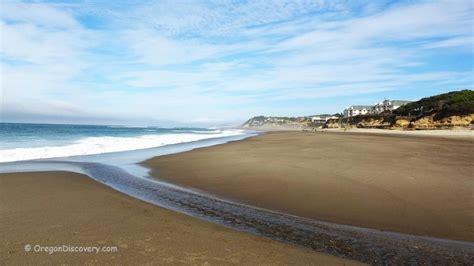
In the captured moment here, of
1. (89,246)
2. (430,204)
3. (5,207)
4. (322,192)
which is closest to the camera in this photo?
(89,246)

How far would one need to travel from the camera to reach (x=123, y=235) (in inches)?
201

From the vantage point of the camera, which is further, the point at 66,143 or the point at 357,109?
the point at 357,109

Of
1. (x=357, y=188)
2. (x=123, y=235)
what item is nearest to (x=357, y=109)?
(x=357, y=188)

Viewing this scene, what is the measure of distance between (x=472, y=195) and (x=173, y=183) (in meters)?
8.53

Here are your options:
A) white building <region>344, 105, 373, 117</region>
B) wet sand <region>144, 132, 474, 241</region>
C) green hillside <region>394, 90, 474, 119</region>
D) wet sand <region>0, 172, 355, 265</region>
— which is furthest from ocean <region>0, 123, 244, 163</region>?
white building <region>344, 105, 373, 117</region>

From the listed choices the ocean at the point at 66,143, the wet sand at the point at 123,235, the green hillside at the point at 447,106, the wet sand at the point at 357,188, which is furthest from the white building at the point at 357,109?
the wet sand at the point at 123,235

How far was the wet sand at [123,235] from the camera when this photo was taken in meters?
4.28

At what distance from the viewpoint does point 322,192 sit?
8.60 meters

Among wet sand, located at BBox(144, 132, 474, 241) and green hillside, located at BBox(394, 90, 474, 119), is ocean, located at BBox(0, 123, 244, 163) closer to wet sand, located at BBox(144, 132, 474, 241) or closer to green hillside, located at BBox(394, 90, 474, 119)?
wet sand, located at BBox(144, 132, 474, 241)

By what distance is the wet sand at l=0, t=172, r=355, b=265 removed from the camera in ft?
14.0

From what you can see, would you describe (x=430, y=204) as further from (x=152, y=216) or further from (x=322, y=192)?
(x=152, y=216)

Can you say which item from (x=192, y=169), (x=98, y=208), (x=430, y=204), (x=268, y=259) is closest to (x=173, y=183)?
(x=192, y=169)

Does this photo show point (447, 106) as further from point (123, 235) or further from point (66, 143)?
point (123, 235)

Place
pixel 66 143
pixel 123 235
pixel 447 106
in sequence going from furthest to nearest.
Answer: pixel 447 106
pixel 66 143
pixel 123 235
